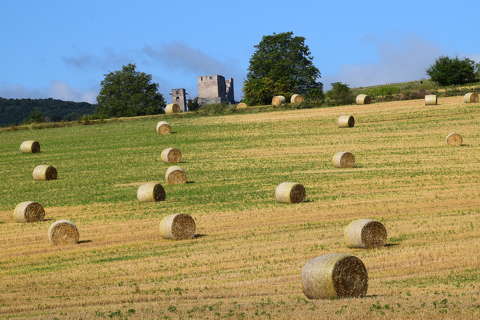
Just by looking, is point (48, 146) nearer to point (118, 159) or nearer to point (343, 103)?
point (118, 159)

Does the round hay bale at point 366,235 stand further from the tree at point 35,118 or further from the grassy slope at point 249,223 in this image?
the tree at point 35,118

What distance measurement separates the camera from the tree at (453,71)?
77250 millimetres

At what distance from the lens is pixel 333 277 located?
14.5 m

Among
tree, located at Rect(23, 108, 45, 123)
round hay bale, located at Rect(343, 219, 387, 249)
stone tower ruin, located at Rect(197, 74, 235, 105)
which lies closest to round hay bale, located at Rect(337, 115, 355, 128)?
tree, located at Rect(23, 108, 45, 123)

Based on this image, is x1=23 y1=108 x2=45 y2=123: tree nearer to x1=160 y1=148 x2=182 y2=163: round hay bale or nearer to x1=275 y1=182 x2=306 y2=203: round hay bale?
x1=160 y1=148 x2=182 y2=163: round hay bale

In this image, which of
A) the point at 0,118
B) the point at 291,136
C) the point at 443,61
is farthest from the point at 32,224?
the point at 0,118

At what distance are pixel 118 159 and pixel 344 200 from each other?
811 inches

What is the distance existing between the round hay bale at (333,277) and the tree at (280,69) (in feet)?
238

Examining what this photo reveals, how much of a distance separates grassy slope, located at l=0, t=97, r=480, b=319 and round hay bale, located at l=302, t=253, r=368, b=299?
0.34 meters

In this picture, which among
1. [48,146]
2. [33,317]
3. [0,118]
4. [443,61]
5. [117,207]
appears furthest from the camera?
[0,118]

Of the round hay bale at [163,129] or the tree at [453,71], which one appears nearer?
the round hay bale at [163,129]

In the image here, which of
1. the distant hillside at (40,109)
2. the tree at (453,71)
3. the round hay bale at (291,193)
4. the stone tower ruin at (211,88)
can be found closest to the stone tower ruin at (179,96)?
the stone tower ruin at (211,88)

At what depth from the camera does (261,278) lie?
1783cm


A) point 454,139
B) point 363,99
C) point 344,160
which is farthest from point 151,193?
point 363,99
